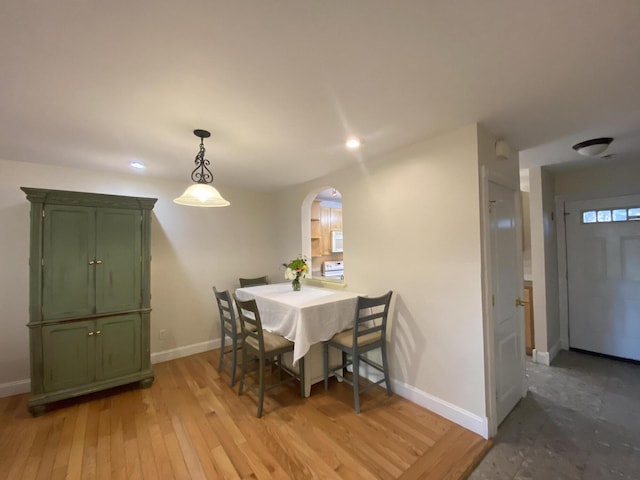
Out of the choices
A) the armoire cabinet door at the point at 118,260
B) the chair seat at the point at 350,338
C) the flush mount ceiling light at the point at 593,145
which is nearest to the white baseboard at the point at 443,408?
the chair seat at the point at 350,338

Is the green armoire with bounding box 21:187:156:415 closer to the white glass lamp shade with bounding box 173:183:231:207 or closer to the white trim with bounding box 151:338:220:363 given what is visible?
the white trim with bounding box 151:338:220:363

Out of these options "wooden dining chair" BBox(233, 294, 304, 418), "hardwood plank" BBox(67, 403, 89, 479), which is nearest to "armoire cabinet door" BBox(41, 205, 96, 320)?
"hardwood plank" BBox(67, 403, 89, 479)

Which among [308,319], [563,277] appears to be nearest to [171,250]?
[308,319]

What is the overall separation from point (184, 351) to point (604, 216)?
5567 millimetres

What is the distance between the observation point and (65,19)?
1.08 m

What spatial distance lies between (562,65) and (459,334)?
5.95ft

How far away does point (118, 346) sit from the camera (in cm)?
267

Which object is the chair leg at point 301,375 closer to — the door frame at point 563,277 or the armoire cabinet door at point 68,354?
the armoire cabinet door at point 68,354

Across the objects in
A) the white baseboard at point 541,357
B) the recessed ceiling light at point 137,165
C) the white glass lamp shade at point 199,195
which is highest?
the recessed ceiling light at point 137,165

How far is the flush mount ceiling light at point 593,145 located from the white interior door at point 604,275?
1.27 m

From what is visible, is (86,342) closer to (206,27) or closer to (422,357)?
(206,27)

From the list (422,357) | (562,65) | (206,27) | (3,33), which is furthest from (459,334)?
(3,33)

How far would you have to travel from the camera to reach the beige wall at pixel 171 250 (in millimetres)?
2703

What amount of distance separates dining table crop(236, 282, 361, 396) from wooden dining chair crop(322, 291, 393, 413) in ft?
0.33
